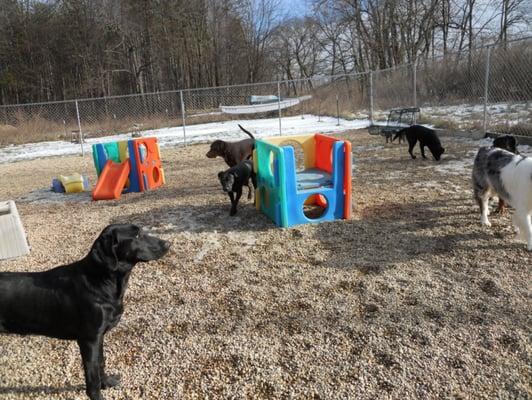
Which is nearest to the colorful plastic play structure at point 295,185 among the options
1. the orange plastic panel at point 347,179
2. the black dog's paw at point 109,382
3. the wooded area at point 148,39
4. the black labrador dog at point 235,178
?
the orange plastic panel at point 347,179

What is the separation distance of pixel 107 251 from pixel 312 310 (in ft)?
5.60

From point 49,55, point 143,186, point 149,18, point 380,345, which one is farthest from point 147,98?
point 380,345

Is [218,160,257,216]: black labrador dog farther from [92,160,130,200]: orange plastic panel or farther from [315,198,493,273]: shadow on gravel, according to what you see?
[92,160,130,200]: orange plastic panel

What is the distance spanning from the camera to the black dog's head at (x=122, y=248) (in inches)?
96.7

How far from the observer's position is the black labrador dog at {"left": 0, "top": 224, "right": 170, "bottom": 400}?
2.35 meters

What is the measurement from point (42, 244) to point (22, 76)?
1108 inches

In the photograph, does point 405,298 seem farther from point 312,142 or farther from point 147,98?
point 147,98

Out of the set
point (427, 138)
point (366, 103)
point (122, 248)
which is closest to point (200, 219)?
point (122, 248)

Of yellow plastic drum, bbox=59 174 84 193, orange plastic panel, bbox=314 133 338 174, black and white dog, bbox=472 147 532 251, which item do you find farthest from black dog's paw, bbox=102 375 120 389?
yellow plastic drum, bbox=59 174 84 193

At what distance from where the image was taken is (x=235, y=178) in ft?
18.7

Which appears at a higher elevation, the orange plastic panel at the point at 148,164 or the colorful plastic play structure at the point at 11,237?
the orange plastic panel at the point at 148,164

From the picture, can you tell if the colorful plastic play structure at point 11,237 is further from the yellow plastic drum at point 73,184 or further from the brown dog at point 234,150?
the brown dog at point 234,150

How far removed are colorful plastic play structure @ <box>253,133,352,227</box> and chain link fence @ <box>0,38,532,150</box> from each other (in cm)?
697

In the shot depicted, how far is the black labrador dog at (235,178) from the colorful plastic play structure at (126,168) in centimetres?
254
